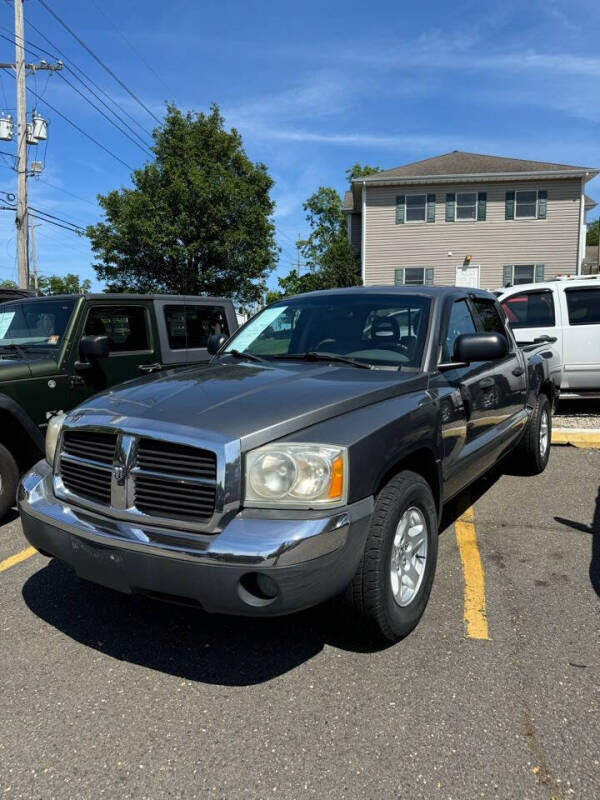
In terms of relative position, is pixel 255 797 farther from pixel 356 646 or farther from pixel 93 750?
pixel 356 646

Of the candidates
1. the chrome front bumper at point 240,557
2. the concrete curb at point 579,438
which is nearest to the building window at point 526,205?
the concrete curb at point 579,438

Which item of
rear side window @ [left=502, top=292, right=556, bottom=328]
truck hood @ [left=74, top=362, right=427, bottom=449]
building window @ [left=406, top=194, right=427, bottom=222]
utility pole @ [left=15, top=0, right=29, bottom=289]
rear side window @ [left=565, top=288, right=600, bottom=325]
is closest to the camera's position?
truck hood @ [left=74, top=362, right=427, bottom=449]

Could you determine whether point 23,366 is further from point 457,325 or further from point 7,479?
point 457,325

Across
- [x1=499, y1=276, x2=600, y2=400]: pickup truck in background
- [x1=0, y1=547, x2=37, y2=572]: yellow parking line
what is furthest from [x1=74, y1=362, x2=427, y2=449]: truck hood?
[x1=499, y1=276, x2=600, y2=400]: pickup truck in background

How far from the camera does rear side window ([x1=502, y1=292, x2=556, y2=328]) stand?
8.82m

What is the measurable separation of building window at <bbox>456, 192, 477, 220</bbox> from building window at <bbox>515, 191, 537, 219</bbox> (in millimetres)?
1753

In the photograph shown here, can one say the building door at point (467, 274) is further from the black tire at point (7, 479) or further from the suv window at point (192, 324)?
the black tire at point (7, 479)

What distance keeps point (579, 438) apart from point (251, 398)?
223 inches

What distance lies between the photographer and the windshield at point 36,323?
5.31 meters

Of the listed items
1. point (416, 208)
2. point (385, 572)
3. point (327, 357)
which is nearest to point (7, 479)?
point (327, 357)

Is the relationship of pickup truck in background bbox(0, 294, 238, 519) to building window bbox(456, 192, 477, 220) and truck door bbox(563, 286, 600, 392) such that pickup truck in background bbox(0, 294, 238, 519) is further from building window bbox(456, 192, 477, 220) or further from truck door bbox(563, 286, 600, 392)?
building window bbox(456, 192, 477, 220)

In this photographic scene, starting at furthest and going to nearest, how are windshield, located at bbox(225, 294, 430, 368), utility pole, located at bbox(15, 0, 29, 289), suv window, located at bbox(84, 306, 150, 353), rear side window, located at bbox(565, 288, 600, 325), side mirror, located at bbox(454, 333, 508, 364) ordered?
utility pole, located at bbox(15, 0, 29, 289), rear side window, located at bbox(565, 288, 600, 325), suv window, located at bbox(84, 306, 150, 353), windshield, located at bbox(225, 294, 430, 368), side mirror, located at bbox(454, 333, 508, 364)

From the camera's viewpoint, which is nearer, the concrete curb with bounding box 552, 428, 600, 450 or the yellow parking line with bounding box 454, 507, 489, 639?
the yellow parking line with bounding box 454, 507, 489, 639

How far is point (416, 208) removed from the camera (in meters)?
25.6
